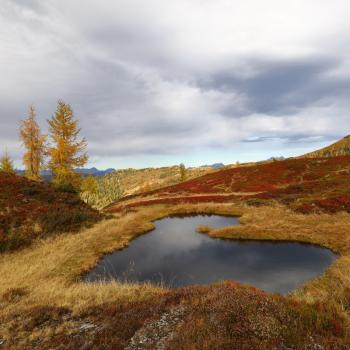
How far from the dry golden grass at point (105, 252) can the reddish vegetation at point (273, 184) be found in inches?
243

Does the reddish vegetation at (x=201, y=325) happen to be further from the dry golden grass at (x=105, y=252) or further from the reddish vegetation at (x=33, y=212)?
the reddish vegetation at (x=33, y=212)

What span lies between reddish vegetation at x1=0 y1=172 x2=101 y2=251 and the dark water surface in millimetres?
6620

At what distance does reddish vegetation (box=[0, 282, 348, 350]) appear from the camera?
5539 mm

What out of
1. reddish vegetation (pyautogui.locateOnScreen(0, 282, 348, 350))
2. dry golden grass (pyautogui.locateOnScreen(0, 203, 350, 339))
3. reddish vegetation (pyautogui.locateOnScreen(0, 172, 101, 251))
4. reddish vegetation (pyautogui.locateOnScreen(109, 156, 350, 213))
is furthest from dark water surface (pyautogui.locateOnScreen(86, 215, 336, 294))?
reddish vegetation (pyautogui.locateOnScreen(109, 156, 350, 213))

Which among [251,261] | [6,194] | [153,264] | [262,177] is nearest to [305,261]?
[251,261]

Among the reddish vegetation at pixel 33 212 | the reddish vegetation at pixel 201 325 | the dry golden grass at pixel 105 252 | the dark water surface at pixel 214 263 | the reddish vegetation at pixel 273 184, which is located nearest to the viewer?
the reddish vegetation at pixel 201 325

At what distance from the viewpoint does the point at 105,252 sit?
19.9m

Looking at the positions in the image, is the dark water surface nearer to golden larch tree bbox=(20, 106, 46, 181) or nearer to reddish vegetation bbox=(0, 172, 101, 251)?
reddish vegetation bbox=(0, 172, 101, 251)

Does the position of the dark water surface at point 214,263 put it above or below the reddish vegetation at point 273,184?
below

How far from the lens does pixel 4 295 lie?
431 inches

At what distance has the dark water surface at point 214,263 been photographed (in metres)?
14.8

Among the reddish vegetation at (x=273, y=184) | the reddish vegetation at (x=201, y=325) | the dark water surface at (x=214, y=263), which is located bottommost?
the dark water surface at (x=214, y=263)

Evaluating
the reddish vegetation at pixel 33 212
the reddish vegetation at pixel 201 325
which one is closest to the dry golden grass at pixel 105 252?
the reddish vegetation at pixel 201 325

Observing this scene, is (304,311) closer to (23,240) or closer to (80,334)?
(80,334)
